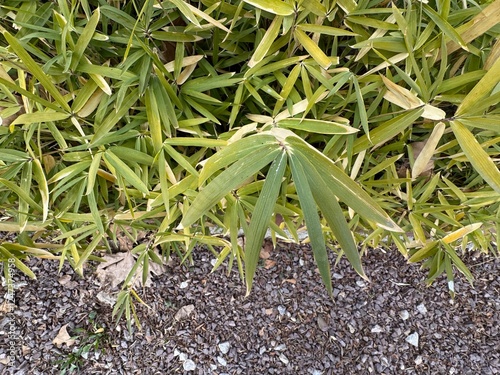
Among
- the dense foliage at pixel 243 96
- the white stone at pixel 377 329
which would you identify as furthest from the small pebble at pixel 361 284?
the dense foliage at pixel 243 96

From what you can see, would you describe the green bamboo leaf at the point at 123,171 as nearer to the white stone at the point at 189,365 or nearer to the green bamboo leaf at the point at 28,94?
the green bamboo leaf at the point at 28,94

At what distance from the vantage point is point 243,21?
689 millimetres

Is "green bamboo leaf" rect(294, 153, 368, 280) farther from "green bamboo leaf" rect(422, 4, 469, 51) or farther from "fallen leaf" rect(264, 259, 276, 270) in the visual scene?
"fallen leaf" rect(264, 259, 276, 270)

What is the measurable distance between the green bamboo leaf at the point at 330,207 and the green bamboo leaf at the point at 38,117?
1.38 ft

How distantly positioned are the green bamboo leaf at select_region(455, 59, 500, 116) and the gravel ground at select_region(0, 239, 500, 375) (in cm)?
90

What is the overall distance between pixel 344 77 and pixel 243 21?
0.19 meters

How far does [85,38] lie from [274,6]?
28cm

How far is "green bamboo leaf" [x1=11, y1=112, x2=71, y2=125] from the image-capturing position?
646 millimetres

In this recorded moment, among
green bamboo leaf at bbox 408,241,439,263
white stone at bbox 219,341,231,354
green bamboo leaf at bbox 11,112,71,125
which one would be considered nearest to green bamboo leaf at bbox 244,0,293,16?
green bamboo leaf at bbox 11,112,71,125

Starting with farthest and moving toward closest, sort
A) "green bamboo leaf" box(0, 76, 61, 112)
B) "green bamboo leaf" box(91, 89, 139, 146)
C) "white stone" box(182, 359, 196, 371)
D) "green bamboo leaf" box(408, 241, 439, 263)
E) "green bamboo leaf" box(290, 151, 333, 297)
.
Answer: "white stone" box(182, 359, 196, 371) < "green bamboo leaf" box(408, 241, 439, 263) < "green bamboo leaf" box(91, 89, 139, 146) < "green bamboo leaf" box(0, 76, 61, 112) < "green bamboo leaf" box(290, 151, 333, 297)

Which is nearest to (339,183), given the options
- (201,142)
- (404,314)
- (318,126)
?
(318,126)

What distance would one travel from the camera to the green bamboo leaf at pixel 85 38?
0.60 metres

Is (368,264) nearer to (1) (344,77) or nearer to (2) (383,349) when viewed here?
(2) (383,349)

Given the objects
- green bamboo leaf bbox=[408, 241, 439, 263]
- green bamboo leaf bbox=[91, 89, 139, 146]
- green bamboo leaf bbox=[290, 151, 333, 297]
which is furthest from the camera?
green bamboo leaf bbox=[408, 241, 439, 263]
